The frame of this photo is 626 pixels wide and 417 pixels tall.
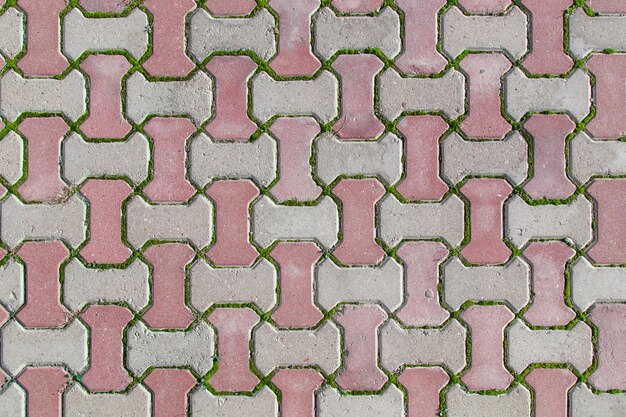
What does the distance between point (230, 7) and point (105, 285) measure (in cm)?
118

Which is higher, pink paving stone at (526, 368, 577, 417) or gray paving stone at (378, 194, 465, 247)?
gray paving stone at (378, 194, 465, 247)

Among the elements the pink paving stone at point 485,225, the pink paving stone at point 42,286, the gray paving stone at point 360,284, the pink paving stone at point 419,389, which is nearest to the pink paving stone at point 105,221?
the pink paving stone at point 42,286

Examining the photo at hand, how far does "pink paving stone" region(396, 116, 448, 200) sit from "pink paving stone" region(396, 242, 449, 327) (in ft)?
0.66

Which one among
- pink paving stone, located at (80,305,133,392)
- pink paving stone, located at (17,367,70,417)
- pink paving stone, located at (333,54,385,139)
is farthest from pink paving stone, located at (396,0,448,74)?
pink paving stone, located at (17,367,70,417)

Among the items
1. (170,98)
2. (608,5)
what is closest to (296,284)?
(170,98)

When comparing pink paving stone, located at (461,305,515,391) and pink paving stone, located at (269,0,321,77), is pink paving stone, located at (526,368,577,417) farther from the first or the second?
pink paving stone, located at (269,0,321,77)

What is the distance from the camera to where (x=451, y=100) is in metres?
2.33

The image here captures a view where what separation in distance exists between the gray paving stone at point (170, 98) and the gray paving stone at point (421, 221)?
794 mm

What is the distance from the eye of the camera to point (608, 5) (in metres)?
2.34

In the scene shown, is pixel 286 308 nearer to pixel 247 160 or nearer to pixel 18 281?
pixel 247 160

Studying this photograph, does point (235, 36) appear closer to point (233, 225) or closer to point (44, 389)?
point (233, 225)

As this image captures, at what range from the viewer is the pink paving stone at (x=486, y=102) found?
2.33 metres

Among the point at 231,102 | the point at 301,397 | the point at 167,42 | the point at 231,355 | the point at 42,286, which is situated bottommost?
the point at 301,397

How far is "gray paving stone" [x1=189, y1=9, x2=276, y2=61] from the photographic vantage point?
7.68 feet
